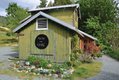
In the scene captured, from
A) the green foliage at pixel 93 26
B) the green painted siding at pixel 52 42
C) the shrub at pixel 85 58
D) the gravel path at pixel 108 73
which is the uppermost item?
the green foliage at pixel 93 26

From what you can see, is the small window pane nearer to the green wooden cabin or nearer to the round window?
the green wooden cabin

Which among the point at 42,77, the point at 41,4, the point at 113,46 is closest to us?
the point at 42,77

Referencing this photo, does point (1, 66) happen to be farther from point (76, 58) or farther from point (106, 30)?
point (106, 30)

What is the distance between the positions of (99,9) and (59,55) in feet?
88.5

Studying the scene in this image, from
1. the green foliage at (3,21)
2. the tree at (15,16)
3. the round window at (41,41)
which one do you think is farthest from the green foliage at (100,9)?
the green foliage at (3,21)

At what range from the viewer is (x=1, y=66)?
787 inches

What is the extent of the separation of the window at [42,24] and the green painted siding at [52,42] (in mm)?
287

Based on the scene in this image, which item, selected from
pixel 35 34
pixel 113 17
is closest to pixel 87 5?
pixel 113 17

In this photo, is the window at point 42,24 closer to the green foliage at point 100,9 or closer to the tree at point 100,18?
the tree at point 100,18

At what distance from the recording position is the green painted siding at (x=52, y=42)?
21.9 meters

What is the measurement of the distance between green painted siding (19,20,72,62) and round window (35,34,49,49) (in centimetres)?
27

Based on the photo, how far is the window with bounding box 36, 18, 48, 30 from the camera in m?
22.8

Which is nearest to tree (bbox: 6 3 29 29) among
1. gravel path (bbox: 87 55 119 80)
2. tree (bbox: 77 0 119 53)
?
tree (bbox: 77 0 119 53)

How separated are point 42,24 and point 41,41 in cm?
158
